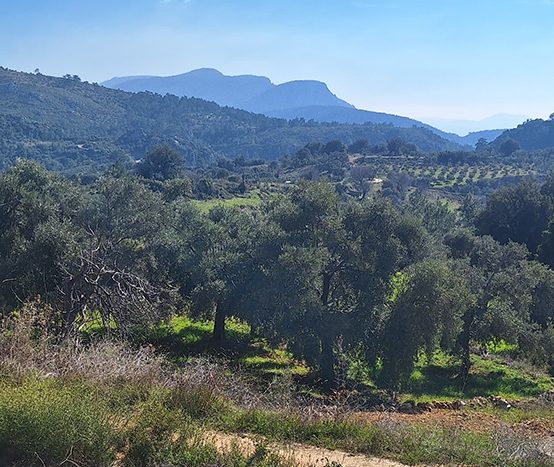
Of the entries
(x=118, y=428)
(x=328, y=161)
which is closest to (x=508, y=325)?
(x=118, y=428)

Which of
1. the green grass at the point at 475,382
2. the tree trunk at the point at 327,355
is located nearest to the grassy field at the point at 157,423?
the tree trunk at the point at 327,355

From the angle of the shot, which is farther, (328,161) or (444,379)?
(328,161)

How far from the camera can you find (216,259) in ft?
63.7

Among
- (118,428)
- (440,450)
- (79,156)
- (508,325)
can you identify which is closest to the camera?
(118,428)

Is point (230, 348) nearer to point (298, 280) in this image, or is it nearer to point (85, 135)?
point (298, 280)

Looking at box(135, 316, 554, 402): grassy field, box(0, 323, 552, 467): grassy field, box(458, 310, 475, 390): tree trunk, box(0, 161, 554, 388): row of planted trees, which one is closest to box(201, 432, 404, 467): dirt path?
box(0, 323, 552, 467): grassy field

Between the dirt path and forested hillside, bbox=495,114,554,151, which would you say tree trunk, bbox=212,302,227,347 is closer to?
the dirt path

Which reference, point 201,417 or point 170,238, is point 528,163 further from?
point 201,417

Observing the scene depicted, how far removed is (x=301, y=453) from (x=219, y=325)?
13.5 metres

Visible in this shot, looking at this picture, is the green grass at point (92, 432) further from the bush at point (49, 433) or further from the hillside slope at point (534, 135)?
the hillside slope at point (534, 135)

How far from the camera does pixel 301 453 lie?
22.1 feet

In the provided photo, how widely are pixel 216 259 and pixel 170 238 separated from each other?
3.50 meters

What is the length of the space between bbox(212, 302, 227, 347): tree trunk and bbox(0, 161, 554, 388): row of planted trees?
0.29 ft

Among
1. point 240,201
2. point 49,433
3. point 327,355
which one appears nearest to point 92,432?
point 49,433
